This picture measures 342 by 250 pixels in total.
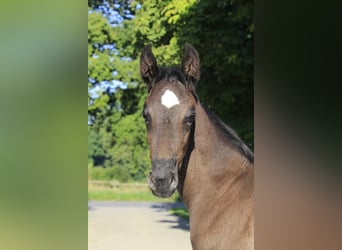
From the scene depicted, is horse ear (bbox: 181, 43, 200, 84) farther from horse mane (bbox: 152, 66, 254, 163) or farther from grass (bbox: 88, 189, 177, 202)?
grass (bbox: 88, 189, 177, 202)

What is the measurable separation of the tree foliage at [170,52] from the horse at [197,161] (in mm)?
3756

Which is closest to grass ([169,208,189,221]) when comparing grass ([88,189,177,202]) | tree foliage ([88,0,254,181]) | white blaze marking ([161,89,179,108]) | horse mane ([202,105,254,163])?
tree foliage ([88,0,254,181])

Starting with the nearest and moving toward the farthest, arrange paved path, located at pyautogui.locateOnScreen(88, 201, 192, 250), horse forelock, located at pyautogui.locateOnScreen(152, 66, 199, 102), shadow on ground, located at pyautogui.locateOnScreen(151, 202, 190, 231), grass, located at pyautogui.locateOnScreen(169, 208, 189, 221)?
horse forelock, located at pyautogui.locateOnScreen(152, 66, 199, 102), paved path, located at pyautogui.locateOnScreen(88, 201, 192, 250), shadow on ground, located at pyautogui.locateOnScreen(151, 202, 190, 231), grass, located at pyautogui.locateOnScreen(169, 208, 189, 221)

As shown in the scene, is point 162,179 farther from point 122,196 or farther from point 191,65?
point 122,196

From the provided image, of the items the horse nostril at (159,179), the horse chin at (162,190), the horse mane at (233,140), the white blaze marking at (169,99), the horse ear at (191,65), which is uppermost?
the horse ear at (191,65)

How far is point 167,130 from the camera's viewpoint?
2621 millimetres

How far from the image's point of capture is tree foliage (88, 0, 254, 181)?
24.1 feet

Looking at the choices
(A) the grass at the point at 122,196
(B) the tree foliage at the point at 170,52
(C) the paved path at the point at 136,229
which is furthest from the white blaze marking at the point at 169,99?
(A) the grass at the point at 122,196

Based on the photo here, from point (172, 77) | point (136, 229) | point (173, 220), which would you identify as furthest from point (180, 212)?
point (172, 77)

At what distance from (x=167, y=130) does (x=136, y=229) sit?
789 centimetres

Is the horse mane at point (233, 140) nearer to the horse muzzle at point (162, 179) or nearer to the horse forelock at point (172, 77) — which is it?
the horse forelock at point (172, 77)

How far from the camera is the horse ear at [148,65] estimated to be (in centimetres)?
295
